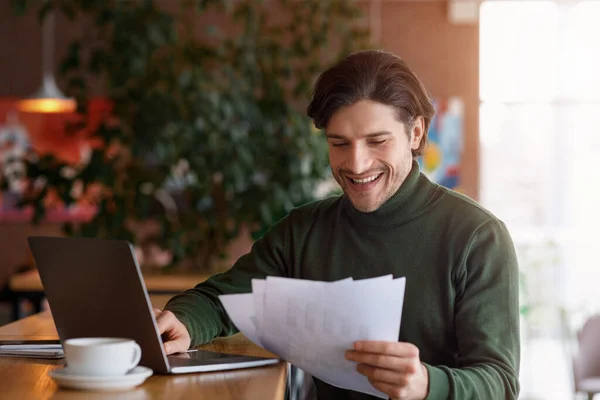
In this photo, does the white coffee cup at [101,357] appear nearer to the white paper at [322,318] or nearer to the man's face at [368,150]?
the white paper at [322,318]

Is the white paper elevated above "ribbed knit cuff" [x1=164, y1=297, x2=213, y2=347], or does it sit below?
above

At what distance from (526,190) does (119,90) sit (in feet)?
15.7

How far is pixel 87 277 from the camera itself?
4.76 feet

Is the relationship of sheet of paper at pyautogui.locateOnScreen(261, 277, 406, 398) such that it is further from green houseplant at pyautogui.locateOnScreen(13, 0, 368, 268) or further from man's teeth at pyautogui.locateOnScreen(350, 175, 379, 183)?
green houseplant at pyautogui.locateOnScreen(13, 0, 368, 268)

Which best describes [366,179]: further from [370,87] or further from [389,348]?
[389,348]

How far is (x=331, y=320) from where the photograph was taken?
1370 millimetres

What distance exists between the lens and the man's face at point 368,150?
5.37 ft

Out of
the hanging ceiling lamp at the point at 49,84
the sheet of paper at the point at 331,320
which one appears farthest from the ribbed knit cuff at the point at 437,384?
the hanging ceiling lamp at the point at 49,84

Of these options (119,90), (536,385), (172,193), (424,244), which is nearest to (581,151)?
(536,385)

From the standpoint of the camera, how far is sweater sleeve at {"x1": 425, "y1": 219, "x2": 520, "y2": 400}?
1472 millimetres

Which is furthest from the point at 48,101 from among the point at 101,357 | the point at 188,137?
the point at 101,357

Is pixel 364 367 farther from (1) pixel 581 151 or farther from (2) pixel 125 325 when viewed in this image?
(1) pixel 581 151

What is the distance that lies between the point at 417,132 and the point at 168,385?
688 mm

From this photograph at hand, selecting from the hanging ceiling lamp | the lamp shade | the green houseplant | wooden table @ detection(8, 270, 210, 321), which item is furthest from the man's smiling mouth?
the hanging ceiling lamp
